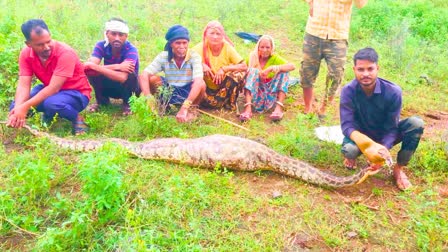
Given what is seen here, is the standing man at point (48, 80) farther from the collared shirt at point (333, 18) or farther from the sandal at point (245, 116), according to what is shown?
the collared shirt at point (333, 18)

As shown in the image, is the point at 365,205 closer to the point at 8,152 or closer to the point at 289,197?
the point at 289,197

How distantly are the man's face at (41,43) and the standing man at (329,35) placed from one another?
3421 millimetres

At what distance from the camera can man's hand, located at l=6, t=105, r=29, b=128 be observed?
15.3ft

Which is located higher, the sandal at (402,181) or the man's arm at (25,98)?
the man's arm at (25,98)

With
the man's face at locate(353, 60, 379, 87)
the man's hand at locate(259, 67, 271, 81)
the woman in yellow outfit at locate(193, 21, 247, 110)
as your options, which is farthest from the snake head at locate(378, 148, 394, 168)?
the woman in yellow outfit at locate(193, 21, 247, 110)

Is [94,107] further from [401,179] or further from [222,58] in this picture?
[401,179]

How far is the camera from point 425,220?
3.56m

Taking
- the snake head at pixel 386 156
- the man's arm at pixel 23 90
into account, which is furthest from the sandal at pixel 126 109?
the snake head at pixel 386 156

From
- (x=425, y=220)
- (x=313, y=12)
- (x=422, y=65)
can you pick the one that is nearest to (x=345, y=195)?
(x=425, y=220)

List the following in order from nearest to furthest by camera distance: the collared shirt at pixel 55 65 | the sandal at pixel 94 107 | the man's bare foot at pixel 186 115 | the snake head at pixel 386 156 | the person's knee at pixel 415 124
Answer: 1. the snake head at pixel 386 156
2. the person's knee at pixel 415 124
3. the collared shirt at pixel 55 65
4. the man's bare foot at pixel 186 115
5. the sandal at pixel 94 107

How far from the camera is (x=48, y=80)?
507cm

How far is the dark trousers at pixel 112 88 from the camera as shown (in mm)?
5711

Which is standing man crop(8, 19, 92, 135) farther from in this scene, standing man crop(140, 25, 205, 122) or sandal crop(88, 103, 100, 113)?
standing man crop(140, 25, 205, 122)

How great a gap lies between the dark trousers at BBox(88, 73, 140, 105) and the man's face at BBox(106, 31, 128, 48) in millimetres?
460
